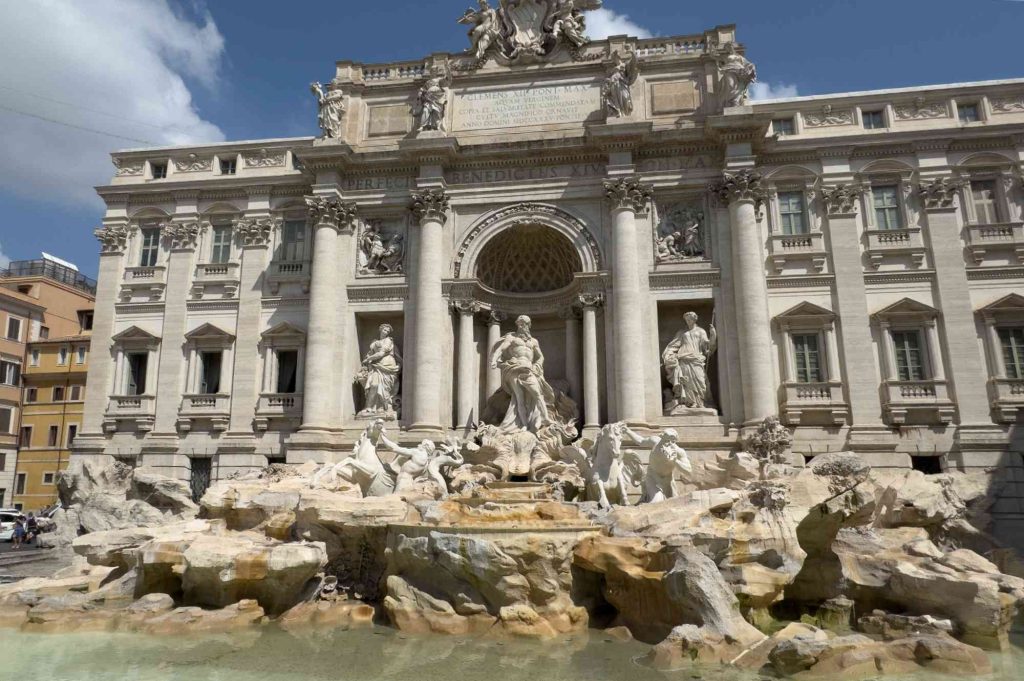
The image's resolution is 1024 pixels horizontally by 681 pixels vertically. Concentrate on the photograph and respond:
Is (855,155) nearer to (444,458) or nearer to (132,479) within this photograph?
(444,458)

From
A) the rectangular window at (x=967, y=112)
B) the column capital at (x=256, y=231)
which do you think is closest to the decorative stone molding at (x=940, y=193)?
the rectangular window at (x=967, y=112)

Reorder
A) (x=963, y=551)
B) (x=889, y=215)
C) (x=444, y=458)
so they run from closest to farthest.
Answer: (x=963, y=551) < (x=444, y=458) < (x=889, y=215)

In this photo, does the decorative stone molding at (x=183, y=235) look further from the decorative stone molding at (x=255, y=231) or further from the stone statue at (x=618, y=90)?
the stone statue at (x=618, y=90)

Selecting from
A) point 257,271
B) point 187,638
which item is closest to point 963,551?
point 187,638

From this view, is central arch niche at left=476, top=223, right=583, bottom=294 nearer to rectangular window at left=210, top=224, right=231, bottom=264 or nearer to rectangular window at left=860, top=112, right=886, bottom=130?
rectangular window at left=210, top=224, right=231, bottom=264

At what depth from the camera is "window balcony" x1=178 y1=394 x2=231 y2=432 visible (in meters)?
22.6

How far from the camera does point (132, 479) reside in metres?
21.8

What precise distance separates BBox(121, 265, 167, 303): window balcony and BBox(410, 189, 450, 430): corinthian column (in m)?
9.54

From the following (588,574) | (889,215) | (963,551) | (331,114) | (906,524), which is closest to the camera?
(588,574)

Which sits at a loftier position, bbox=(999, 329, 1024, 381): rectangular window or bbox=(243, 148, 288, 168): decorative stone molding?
bbox=(243, 148, 288, 168): decorative stone molding

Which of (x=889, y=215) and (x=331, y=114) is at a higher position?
(x=331, y=114)

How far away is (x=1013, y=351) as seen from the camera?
19.8 metres

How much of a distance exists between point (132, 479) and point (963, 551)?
22608 mm

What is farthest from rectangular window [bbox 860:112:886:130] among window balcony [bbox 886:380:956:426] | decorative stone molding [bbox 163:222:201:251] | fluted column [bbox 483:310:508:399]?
decorative stone molding [bbox 163:222:201:251]
